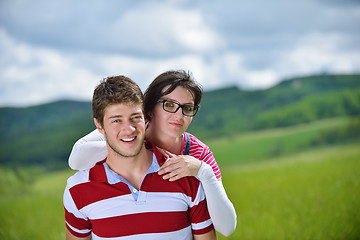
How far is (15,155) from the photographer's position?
9812 millimetres

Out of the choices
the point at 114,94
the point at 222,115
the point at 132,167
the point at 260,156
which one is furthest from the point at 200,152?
the point at 222,115

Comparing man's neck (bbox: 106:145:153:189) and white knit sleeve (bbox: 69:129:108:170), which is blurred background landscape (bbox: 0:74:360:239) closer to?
white knit sleeve (bbox: 69:129:108:170)

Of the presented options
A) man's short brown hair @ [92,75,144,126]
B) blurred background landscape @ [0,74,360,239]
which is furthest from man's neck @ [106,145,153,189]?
blurred background landscape @ [0,74,360,239]

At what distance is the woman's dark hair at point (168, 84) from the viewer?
2.55 meters

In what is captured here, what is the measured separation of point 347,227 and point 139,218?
13.8 feet

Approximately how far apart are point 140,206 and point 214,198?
17.8 inches

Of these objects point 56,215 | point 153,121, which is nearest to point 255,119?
point 56,215

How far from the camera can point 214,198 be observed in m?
2.23

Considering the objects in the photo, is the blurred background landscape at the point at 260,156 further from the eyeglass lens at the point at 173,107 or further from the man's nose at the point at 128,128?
the man's nose at the point at 128,128

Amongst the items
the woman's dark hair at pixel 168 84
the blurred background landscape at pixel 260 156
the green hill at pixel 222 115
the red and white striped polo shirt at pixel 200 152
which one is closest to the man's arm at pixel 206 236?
the red and white striped polo shirt at pixel 200 152

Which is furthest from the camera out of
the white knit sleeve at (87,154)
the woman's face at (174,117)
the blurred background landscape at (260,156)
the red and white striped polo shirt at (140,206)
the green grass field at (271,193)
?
the blurred background landscape at (260,156)

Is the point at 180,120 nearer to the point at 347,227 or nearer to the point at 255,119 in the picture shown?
the point at 347,227

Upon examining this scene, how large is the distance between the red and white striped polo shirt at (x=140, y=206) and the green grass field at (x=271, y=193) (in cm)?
323

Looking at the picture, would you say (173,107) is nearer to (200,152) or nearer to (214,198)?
(200,152)
